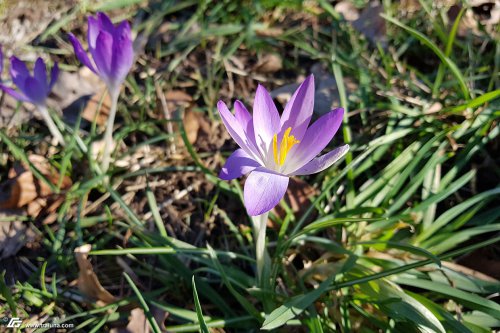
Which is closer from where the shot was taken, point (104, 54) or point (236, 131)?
point (236, 131)

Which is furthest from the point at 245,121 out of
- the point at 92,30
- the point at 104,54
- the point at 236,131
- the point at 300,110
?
the point at 92,30

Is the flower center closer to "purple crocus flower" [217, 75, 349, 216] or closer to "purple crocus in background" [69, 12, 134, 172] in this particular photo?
"purple crocus flower" [217, 75, 349, 216]

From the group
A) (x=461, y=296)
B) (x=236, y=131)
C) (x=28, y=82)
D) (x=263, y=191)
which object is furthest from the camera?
(x=28, y=82)

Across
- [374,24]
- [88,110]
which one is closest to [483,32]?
[374,24]

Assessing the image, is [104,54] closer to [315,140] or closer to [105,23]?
[105,23]

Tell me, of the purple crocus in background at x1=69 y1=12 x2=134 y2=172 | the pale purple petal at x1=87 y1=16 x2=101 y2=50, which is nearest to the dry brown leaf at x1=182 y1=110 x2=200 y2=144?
the purple crocus in background at x1=69 y1=12 x2=134 y2=172

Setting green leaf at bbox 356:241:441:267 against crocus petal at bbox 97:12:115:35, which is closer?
green leaf at bbox 356:241:441:267
